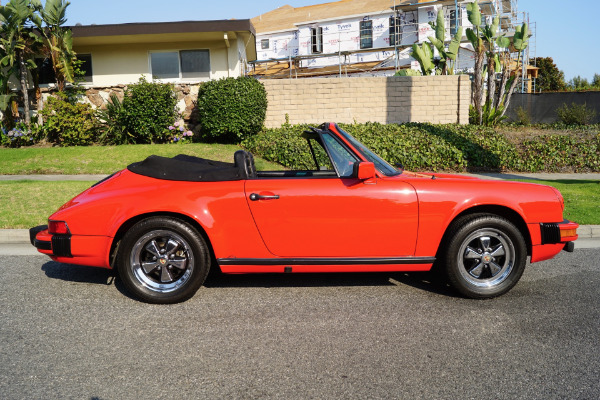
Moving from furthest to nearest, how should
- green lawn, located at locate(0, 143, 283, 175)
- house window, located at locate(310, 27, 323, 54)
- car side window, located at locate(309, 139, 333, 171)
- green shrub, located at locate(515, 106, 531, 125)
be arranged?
house window, located at locate(310, 27, 323, 54), green shrub, located at locate(515, 106, 531, 125), green lawn, located at locate(0, 143, 283, 175), car side window, located at locate(309, 139, 333, 171)

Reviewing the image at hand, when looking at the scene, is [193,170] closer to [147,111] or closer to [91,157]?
[91,157]

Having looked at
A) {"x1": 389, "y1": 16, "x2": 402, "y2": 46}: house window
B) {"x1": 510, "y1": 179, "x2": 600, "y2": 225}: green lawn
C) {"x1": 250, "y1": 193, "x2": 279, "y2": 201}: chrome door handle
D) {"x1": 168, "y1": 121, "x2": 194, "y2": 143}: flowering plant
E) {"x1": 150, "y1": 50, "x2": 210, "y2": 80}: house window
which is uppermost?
{"x1": 389, "y1": 16, "x2": 402, "y2": 46}: house window

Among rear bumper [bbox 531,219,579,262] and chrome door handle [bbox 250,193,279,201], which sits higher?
chrome door handle [bbox 250,193,279,201]

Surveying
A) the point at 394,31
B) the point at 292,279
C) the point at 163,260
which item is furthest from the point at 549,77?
the point at 163,260

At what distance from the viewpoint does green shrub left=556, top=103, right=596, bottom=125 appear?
19.8 metres

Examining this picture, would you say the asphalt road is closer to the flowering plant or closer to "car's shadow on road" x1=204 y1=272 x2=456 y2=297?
"car's shadow on road" x1=204 y1=272 x2=456 y2=297

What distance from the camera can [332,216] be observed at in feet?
14.6

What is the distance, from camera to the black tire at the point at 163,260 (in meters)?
4.41

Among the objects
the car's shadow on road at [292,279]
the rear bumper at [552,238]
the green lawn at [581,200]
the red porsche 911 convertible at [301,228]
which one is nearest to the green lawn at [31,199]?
the car's shadow on road at [292,279]

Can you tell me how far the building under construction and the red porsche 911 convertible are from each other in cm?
2699

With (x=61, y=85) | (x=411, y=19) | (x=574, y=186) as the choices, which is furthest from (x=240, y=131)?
(x=411, y=19)

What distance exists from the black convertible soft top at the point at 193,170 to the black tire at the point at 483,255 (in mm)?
1878

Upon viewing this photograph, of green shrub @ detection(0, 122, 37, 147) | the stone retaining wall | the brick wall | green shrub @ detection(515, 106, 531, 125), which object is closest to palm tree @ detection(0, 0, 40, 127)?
green shrub @ detection(0, 122, 37, 147)

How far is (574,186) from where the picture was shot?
10.9 m
